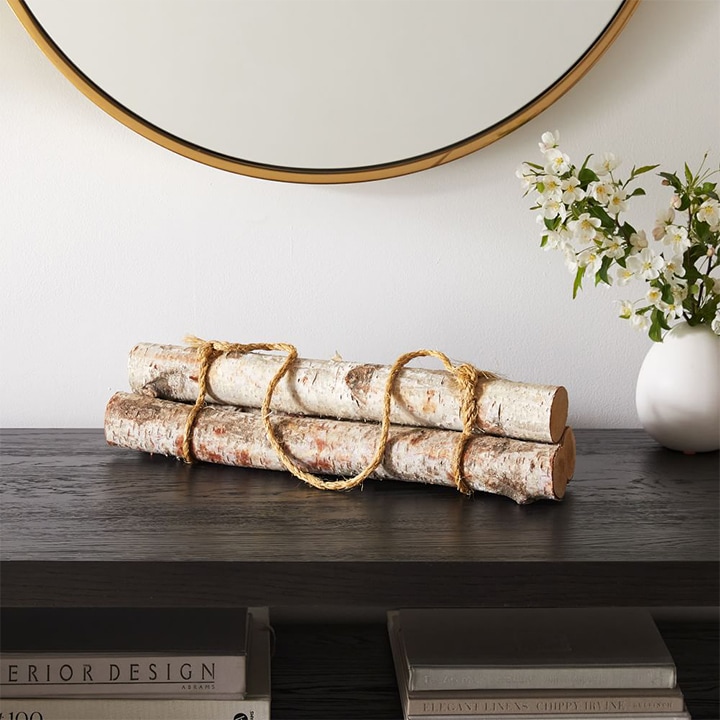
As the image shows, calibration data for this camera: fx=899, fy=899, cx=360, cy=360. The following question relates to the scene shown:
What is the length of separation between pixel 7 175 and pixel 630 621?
962mm

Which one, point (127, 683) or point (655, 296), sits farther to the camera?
point (655, 296)

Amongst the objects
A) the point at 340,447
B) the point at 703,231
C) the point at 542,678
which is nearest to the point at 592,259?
the point at 703,231

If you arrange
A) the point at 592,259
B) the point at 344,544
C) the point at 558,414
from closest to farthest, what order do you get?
the point at 344,544 < the point at 558,414 < the point at 592,259

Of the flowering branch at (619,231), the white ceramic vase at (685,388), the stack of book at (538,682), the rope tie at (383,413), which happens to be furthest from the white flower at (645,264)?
the stack of book at (538,682)

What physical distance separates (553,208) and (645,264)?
121 mm

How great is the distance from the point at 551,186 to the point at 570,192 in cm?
2

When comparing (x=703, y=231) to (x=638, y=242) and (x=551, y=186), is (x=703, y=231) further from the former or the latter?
(x=551, y=186)

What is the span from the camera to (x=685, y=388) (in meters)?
1.06

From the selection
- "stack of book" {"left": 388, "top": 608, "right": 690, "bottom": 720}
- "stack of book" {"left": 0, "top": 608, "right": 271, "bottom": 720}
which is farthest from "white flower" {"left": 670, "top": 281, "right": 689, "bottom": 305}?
"stack of book" {"left": 0, "top": 608, "right": 271, "bottom": 720}

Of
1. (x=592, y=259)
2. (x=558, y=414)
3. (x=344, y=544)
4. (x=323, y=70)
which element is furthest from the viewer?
(x=323, y=70)

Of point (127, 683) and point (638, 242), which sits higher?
point (638, 242)

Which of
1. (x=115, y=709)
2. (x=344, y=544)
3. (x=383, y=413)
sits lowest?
(x=115, y=709)

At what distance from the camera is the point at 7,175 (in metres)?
1.19

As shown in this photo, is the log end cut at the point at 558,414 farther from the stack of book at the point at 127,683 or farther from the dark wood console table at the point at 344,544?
the stack of book at the point at 127,683
